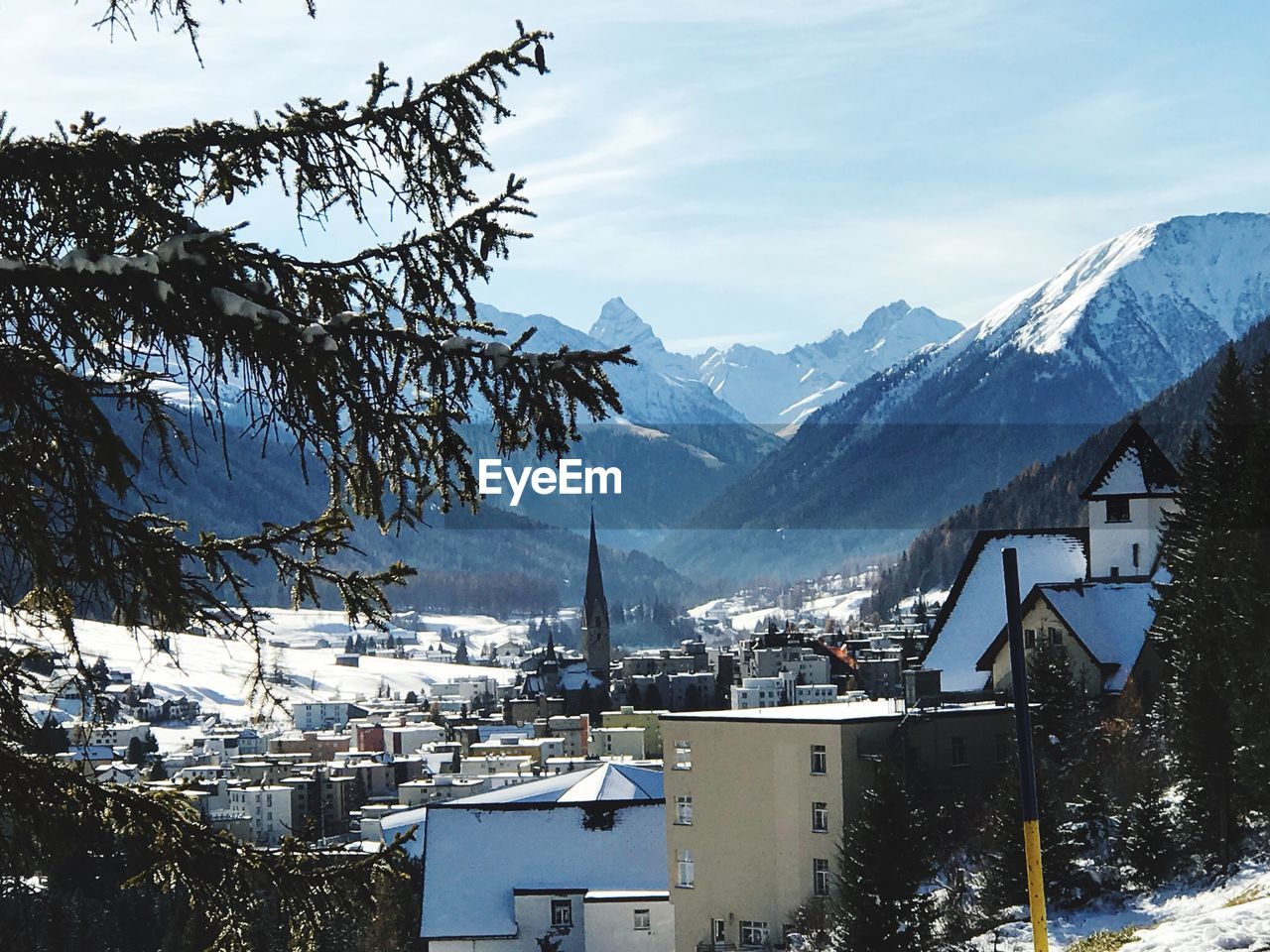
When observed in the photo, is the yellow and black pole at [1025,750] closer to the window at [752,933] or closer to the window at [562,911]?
the window at [752,933]

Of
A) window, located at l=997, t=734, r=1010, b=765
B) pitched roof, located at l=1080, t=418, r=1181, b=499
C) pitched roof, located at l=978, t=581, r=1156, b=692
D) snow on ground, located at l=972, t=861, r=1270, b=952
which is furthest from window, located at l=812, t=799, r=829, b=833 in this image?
pitched roof, located at l=1080, t=418, r=1181, b=499

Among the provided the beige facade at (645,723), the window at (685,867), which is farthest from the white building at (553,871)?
the beige facade at (645,723)

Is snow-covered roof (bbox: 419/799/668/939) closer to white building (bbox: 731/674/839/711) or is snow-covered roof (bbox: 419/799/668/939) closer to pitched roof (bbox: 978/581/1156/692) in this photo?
pitched roof (bbox: 978/581/1156/692)

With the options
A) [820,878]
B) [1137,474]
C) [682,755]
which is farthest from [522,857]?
[1137,474]

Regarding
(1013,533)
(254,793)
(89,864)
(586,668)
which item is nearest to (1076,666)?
(1013,533)

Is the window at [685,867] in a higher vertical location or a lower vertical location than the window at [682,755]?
lower

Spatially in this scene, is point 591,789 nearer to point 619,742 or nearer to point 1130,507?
point 1130,507

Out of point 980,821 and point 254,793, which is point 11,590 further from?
point 254,793
